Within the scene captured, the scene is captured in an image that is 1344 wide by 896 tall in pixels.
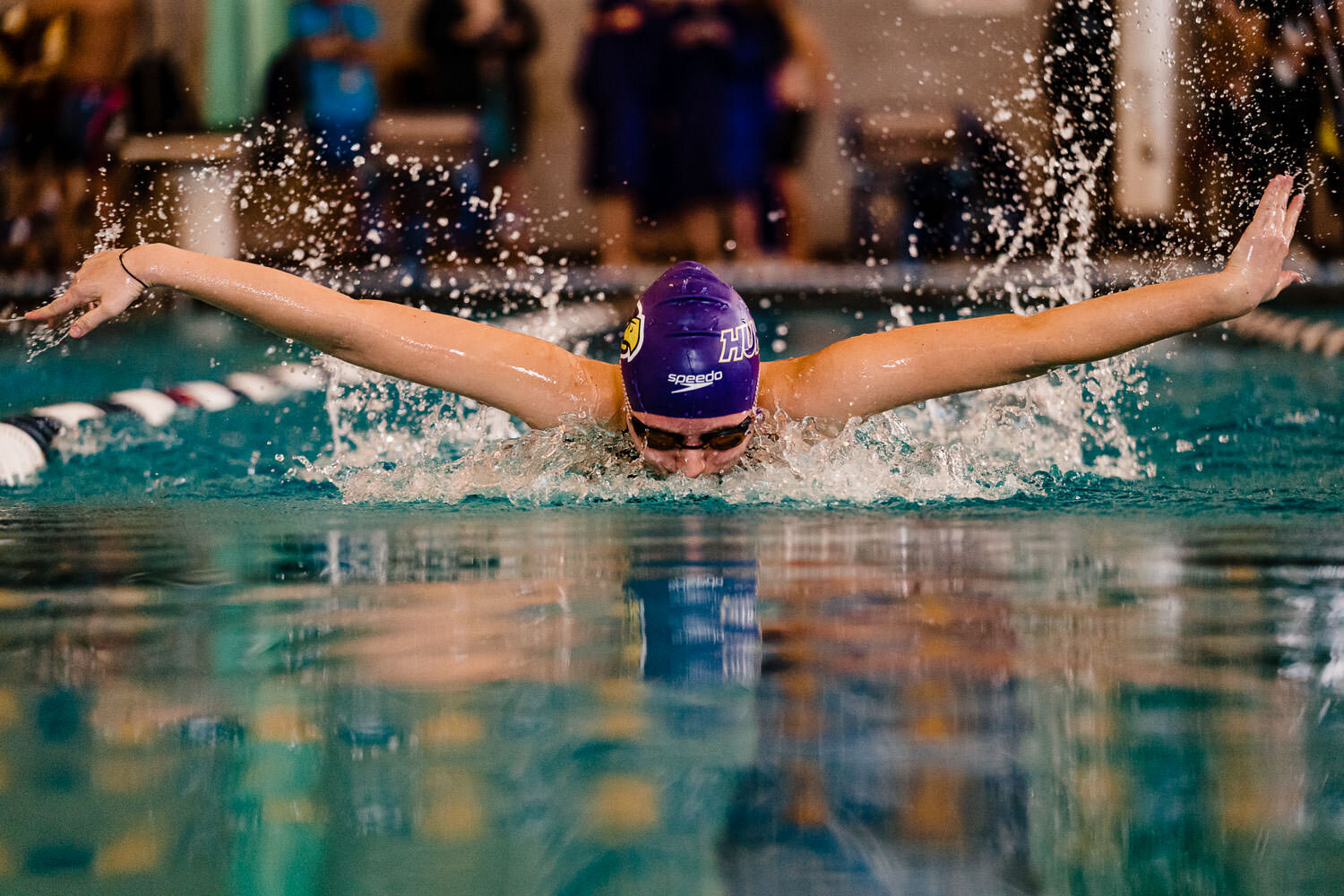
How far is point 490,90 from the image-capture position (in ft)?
33.1

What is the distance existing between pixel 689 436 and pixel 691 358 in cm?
18

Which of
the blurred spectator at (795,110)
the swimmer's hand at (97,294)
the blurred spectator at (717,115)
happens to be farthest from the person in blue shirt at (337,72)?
the swimmer's hand at (97,294)

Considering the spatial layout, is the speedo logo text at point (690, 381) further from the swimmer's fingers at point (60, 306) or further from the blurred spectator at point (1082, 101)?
the blurred spectator at point (1082, 101)

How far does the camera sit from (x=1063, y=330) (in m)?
2.97

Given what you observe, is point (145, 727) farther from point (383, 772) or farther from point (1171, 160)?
point (1171, 160)

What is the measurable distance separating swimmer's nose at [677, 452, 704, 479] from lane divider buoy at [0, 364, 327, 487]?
6.21ft

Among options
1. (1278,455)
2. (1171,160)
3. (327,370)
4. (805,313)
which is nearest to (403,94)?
(805,313)

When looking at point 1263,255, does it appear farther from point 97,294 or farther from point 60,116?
point 60,116

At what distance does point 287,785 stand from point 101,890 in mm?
251

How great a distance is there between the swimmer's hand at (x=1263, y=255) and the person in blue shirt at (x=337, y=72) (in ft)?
24.4

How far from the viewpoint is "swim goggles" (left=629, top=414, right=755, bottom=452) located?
3.03 m

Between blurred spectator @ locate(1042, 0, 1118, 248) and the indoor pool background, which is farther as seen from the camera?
blurred spectator @ locate(1042, 0, 1118, 248)

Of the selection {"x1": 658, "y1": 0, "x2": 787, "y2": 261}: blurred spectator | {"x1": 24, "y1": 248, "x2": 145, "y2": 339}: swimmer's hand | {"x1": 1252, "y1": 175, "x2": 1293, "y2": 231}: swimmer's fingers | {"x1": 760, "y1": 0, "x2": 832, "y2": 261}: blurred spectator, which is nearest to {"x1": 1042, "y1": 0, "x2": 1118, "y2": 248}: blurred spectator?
{"x1": 760, "y1": 0, "x2": 832, "y2": 261}: blurred spectator

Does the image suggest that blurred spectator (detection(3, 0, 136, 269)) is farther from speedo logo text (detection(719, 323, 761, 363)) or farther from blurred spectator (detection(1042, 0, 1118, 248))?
speedo logo text (detection(719, 323, 761, 363))
